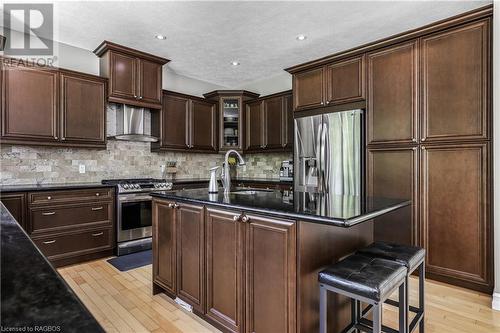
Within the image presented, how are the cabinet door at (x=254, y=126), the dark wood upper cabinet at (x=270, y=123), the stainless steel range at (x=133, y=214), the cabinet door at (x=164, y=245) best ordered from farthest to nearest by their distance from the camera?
1. the cabinet door at (x=254, y=126)
2. the dark wood upper cabinet at (x=270, y=123)
3. the stainless steel range at (x=133, y=214)
4. the cabinet door at (x=164, y=245)

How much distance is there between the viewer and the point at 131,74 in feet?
13.0

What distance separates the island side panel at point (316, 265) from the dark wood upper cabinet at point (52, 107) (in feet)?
10.9

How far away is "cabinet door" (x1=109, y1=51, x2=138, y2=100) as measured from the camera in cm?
381

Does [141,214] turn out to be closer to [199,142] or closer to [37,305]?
[199,142]

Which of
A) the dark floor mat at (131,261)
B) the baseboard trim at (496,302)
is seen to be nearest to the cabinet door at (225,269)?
the dark floor mat at (131,261)

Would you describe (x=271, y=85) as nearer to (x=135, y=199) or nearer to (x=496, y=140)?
(x=135, y=199)

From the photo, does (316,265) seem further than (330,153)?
No

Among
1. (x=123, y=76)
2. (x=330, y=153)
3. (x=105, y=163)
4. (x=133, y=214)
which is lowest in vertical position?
(x=133, y=214)

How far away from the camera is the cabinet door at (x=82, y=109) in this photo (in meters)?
3.50

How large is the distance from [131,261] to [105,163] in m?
Result: 1.53

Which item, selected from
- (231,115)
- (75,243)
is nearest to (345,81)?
(231,115)

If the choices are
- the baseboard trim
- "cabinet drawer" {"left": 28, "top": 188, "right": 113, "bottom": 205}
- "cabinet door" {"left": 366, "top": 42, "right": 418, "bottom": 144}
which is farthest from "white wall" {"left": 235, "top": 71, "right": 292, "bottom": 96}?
the baseboard trim

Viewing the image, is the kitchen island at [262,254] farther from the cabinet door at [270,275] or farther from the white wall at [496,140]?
the white wall at [496,140]

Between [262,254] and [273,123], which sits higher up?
[273,123]
